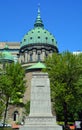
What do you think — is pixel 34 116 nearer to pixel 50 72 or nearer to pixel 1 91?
pixel 50 72

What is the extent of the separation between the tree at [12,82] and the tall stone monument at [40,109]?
17.1 m

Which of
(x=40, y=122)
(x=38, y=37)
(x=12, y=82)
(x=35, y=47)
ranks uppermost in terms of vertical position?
(x=38, y=37)

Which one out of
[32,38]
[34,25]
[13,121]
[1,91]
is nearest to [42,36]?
[32,38]

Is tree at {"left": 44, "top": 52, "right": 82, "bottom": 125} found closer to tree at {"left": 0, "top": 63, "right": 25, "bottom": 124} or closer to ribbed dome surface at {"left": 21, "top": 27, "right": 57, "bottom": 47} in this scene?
tree at {"left": 0, "top": 63, "right": 25, "bottom": 124}

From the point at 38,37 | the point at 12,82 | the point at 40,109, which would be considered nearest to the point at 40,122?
the point at 40,109

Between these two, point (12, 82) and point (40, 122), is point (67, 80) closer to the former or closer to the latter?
point (12, 82)

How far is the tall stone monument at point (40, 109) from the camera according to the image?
1033 inches

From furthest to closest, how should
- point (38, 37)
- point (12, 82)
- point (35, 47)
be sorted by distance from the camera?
point (38, 37), point (35, 47), point (12, 82)

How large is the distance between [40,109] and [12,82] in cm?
2063

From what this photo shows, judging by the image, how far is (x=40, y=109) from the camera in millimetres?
27234

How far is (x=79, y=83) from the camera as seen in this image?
41.5m

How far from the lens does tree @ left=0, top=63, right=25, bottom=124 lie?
45.3 m

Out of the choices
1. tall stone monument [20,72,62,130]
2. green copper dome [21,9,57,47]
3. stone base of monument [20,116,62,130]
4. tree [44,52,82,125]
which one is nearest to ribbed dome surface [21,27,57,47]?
green copper dome [21,9,57,47]

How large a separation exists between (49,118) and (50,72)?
17.5 meters
